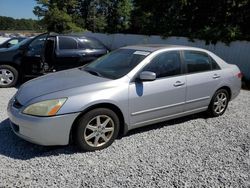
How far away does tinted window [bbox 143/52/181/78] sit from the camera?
13.9 feet

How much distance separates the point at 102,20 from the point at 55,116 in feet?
136

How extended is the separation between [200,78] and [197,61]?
33cm

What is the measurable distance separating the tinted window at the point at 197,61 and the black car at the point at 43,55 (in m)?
4.09

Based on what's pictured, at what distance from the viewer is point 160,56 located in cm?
438

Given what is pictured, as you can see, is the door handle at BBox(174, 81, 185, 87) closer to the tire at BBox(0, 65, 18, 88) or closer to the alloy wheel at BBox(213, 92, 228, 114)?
the alloy wheel at BBox(213, 92, 228, 114)

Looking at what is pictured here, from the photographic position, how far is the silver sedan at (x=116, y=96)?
11.3 ft

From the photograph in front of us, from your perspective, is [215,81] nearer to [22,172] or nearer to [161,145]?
[161,145]

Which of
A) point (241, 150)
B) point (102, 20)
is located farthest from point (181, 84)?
point (102, 20)

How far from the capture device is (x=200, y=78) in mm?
4781

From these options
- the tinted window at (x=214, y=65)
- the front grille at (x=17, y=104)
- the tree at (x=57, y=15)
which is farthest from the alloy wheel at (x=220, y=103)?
the tree at (x=57, y=15)

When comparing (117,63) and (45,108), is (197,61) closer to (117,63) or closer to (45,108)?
(117,63)

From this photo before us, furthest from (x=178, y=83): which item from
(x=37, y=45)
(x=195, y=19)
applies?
(x=195, y=19)

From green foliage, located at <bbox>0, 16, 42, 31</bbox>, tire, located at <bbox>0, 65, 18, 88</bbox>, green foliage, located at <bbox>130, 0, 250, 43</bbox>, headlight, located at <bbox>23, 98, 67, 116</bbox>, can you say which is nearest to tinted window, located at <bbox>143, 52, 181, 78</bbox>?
headlight, located at <bbox>23, 98, 67, 116</bbox>

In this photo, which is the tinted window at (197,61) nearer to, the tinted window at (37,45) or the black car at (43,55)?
the black car at (43,55)
